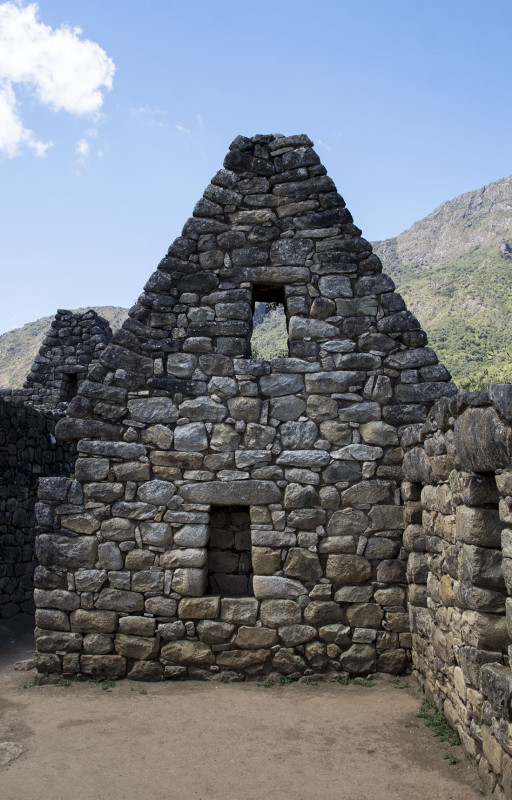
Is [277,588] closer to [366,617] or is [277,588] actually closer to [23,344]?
[366,617]

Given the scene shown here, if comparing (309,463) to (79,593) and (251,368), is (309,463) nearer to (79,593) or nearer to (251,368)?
(251,368)

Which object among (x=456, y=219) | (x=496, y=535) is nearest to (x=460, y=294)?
(x=456, y=219)

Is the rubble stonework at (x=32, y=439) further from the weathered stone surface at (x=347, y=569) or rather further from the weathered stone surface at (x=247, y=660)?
the weathered stone surface at (x=347, y=569)

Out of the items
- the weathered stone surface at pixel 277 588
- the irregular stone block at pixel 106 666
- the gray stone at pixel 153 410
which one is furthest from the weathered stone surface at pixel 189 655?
the gray stone at pixel 153 410

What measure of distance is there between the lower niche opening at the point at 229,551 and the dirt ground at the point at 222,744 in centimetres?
98

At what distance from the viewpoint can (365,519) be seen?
6.21 metres

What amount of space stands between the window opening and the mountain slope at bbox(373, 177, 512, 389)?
9.89 meters

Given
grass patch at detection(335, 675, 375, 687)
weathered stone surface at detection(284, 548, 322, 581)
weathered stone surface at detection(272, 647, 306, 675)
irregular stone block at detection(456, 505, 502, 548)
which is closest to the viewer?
irregular stone block at detection(456, 505, 502, 548)

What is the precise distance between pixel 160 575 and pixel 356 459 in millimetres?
2300

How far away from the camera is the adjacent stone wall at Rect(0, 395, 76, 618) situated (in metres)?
8.30

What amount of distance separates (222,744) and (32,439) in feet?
19.1

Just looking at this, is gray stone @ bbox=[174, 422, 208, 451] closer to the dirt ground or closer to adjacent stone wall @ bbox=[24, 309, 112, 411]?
the dirt ground

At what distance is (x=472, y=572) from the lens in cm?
394

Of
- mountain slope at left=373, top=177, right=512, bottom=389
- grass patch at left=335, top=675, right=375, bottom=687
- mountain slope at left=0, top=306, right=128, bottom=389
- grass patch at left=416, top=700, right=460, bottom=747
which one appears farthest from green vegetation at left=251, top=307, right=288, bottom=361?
grass patch at left=416, top=700, right=460, bottom=747
